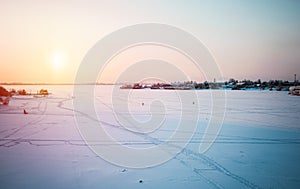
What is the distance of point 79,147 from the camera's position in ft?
16.6

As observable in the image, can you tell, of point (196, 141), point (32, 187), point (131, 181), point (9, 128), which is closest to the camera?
point (32, 187)

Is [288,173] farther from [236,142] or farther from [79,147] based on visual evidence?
[79,147]

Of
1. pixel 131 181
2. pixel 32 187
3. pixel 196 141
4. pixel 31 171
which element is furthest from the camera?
pixel 196 141

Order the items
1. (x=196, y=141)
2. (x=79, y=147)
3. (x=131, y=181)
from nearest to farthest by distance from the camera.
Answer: (x=131, y=181) < (x=79, y=147) < (x=196, y=141)

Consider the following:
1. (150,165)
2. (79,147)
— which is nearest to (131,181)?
(150,165)

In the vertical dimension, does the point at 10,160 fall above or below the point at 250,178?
above

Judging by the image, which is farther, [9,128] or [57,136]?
[9,128]

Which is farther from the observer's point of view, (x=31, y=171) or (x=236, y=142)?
(x=236, y=142)

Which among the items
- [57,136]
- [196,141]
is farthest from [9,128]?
[196,141]

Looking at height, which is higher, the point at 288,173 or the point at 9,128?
the point at 9,128

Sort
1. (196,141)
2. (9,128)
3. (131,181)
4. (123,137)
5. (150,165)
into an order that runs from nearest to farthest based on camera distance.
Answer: (131,181)
(150,165)
(196,141)
(123,137)
(9,128)

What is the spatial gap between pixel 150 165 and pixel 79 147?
1.94 metres

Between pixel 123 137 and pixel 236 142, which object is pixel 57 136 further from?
pixel 236 142

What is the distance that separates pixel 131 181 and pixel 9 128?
18.2ft
